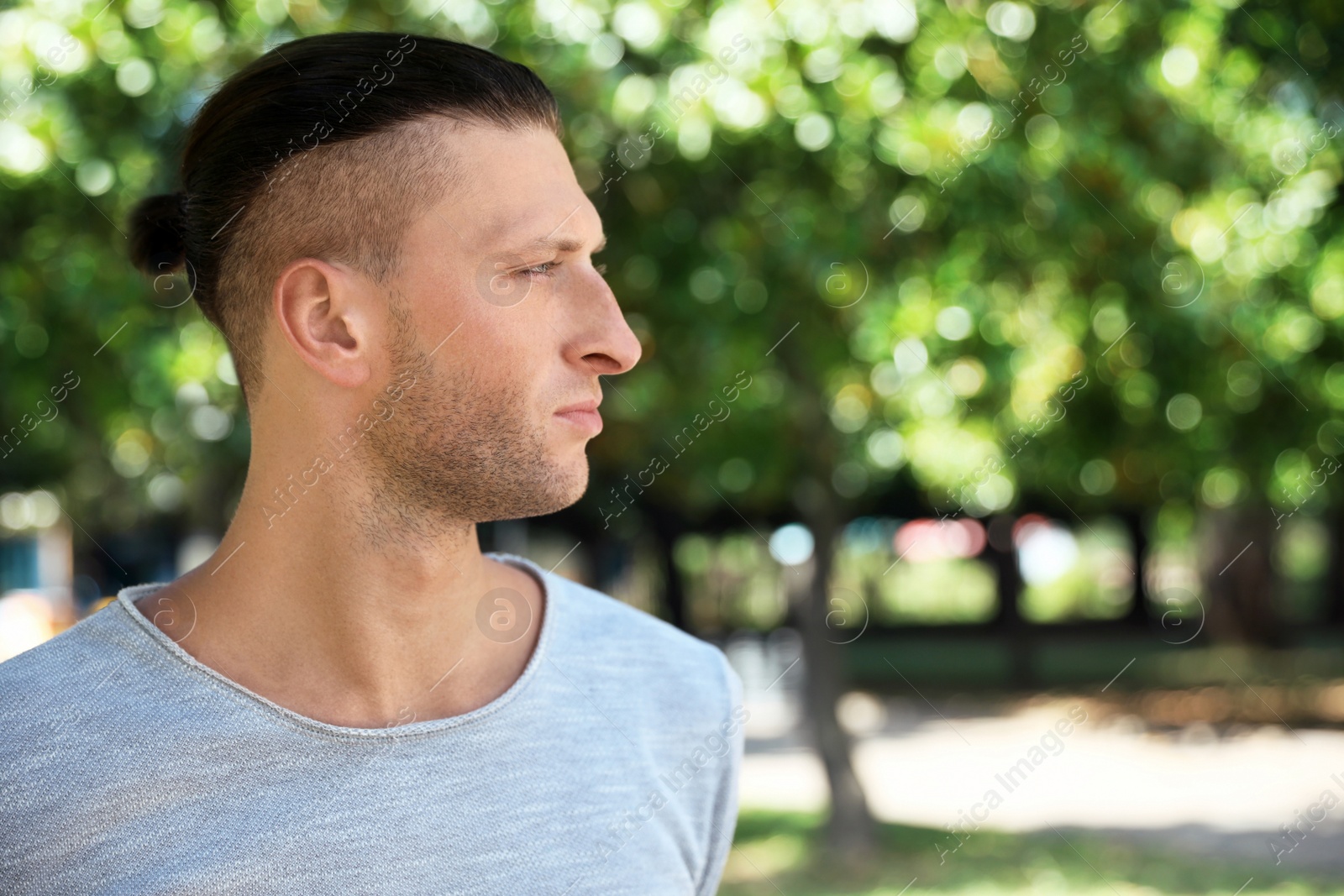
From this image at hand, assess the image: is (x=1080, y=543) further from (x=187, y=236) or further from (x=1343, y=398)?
(x=187, y=236)

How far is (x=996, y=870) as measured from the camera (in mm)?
8328

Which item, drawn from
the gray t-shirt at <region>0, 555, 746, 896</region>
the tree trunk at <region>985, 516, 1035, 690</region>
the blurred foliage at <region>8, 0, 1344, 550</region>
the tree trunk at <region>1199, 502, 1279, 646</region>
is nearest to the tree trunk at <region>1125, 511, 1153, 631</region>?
the tree trunk at <region>985, 516, 1035, 690</region>

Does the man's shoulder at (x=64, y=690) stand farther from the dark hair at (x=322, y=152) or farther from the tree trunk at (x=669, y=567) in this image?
the tree trunk at (x=669, y=567)

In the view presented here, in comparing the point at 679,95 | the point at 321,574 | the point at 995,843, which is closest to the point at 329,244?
the point at 321,574

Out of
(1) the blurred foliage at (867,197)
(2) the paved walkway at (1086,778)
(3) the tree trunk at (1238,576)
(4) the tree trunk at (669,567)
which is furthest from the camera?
(4) the tree trunk at (669,567)

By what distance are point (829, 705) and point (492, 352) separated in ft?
23.7

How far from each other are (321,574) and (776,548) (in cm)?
1490

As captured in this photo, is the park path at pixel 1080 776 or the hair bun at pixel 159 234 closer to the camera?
the hair bun at pixel 159 234

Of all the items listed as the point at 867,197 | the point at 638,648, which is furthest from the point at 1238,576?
the point at 638,648

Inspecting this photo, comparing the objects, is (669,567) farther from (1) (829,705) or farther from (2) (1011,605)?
(1) (829,705)

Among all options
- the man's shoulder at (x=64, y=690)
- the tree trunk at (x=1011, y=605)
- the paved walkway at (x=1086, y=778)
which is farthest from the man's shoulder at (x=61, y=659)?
the tree trunk at (x=1011, y=605)

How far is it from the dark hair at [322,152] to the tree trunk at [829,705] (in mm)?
6950

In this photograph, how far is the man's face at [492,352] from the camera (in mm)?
1659

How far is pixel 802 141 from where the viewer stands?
4.80 meters
